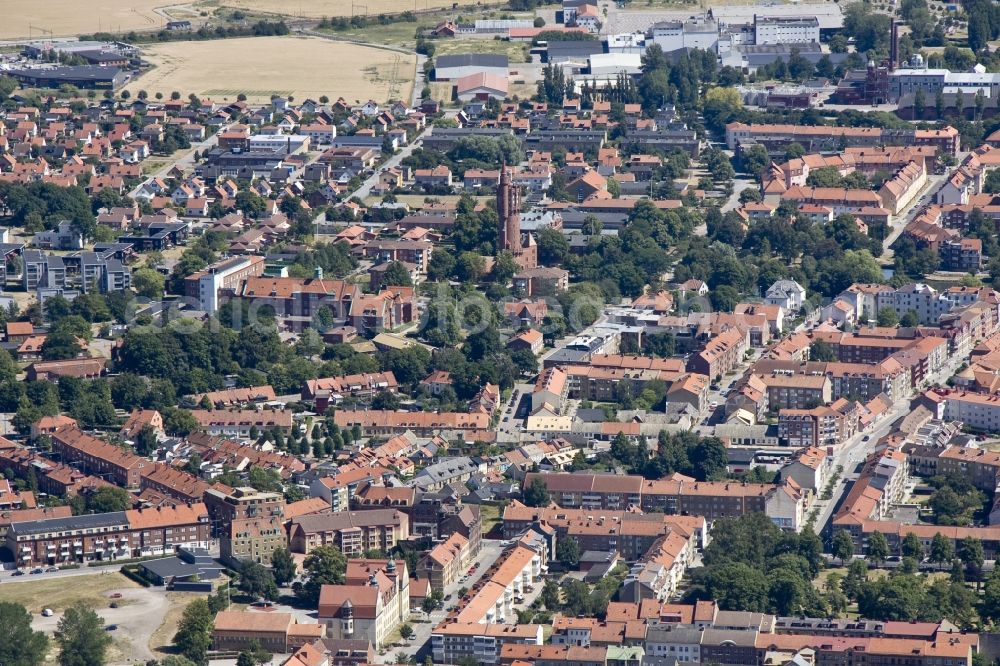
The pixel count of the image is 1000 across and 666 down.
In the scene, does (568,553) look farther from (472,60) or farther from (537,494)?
(472,60)

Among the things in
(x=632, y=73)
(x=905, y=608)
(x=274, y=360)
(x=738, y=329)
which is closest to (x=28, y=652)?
(x=905, y=608)

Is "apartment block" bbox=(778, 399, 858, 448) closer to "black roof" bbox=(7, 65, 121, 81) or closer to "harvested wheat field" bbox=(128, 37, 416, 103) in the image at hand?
"harvested wheat field" bbox=(128, 37, 416, 103)

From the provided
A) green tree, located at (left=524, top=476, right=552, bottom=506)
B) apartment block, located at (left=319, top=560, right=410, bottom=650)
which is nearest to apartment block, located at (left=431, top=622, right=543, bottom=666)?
apartment block, located at (left=319, top=560, right=410, bottom=650)

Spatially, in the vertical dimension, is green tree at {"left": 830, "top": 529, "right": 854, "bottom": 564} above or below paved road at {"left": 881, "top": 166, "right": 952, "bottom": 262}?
below

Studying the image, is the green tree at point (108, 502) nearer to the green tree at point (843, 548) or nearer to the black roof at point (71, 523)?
the black roof at point (71, 523)

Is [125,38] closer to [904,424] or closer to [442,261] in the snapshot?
[442,261]

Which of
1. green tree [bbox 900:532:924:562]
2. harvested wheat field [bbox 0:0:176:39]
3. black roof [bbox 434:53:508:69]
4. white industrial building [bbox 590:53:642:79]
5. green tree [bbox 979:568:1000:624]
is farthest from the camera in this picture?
harvested wheat field [bbox 0:0:176:39]

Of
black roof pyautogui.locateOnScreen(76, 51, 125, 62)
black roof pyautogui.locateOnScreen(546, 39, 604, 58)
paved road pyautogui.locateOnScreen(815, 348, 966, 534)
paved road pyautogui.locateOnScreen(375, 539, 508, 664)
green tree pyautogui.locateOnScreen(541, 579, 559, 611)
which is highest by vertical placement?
black roof pyautogui.locateOnScreen(546, 39, 604, 58)
